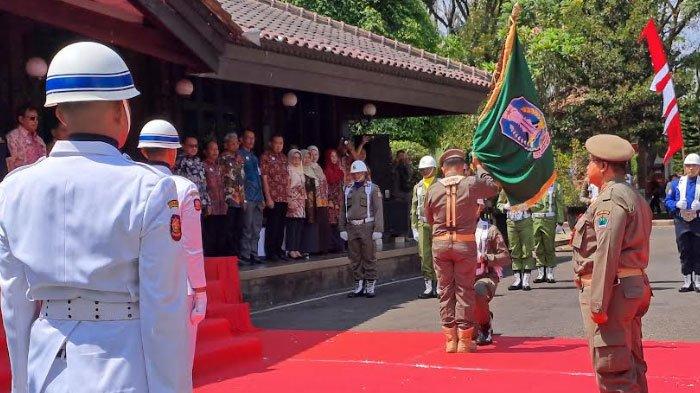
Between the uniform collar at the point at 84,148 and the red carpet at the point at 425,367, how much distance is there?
4.99m

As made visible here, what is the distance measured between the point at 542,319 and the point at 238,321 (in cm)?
361

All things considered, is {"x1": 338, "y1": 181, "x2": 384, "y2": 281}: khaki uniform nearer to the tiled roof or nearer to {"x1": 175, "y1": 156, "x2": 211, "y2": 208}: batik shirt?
the tiled roof

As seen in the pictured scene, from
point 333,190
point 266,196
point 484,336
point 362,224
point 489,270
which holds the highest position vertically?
point 333,190

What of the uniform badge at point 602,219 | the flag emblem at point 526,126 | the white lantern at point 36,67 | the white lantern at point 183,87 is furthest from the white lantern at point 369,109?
the uniform badge at point 602,219

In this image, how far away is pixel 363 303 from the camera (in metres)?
13.6

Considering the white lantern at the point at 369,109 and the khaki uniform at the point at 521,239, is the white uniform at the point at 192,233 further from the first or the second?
the white lantern at the point at 369,109

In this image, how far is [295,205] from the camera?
48.3 ft

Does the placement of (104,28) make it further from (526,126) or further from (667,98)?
(667,98)

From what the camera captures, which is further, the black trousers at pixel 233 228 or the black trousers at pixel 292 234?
the black trousers at pixel 292 234

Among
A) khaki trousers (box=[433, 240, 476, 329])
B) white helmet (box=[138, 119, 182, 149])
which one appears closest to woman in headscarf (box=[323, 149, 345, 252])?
khaki trousers (box=[433, 240, 476, 329])

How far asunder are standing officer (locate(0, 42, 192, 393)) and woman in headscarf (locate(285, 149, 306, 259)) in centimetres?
1140

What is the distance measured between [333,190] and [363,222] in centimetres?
203

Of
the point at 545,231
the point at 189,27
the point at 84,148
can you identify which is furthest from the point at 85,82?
the point at 545,231

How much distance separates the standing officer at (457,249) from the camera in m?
9.44
